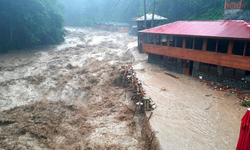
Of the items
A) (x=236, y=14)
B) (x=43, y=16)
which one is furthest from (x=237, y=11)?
(x=43, y=16)

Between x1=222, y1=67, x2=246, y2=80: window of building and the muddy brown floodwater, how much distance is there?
5.65 ft

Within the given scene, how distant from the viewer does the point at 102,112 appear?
11.3m

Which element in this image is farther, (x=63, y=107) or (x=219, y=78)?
(x=219, y=78)

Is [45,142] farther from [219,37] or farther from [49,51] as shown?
[49,51]

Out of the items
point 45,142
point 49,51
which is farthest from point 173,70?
point 49,51

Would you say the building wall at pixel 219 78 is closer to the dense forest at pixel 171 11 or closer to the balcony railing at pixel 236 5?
the dense forest at pixel 171 11

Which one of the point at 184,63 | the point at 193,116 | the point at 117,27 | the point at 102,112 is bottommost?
the point at 102,112

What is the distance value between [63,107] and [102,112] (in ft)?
10.0

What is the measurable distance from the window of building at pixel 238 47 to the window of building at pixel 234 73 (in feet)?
4.26

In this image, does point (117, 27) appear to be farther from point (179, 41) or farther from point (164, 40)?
point (179, 41)

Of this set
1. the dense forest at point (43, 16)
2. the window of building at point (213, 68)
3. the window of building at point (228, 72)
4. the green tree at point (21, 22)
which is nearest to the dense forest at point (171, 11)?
the dense forest at point (43, 16)

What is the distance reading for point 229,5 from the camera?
23469 millimetres

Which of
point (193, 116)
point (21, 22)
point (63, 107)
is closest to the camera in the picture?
point (193, 116)

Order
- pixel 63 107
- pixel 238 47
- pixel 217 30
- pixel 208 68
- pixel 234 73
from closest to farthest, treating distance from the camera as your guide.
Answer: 1. pixel 63 107
2. pixel 238 47
3. pixel 234 73
4. pixel 217 30
5. pixel 208 68
